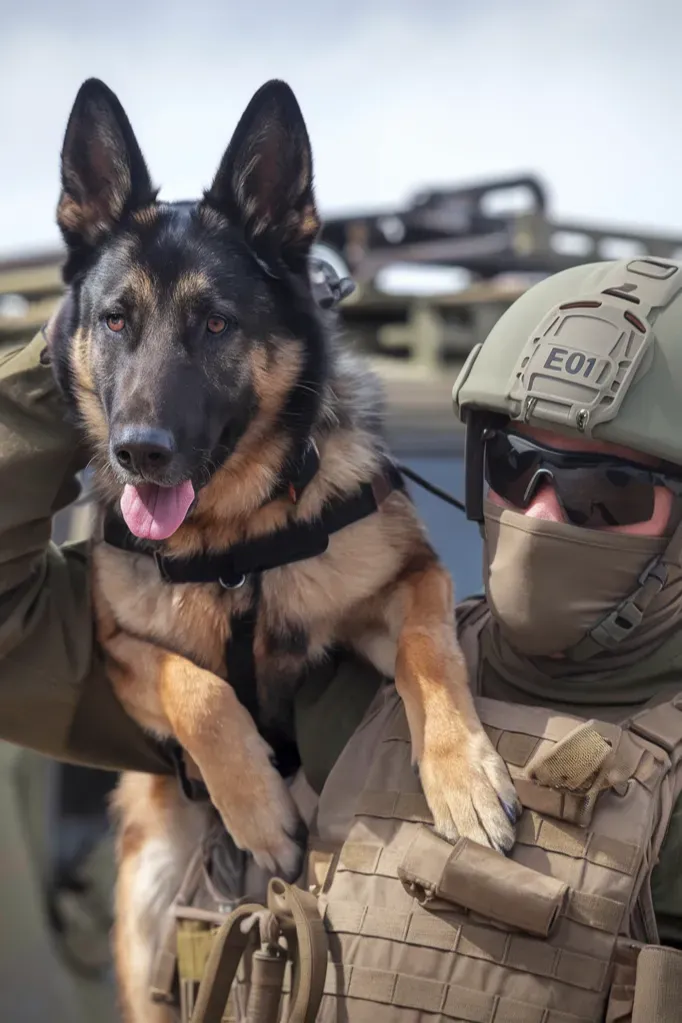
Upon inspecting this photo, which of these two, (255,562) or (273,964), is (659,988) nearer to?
(273,964)

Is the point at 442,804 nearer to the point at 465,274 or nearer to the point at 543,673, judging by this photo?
the point at 543,673

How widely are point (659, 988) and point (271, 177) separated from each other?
→ 174 cm

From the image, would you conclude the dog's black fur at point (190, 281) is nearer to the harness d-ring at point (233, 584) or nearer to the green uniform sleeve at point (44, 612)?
the green uniform sleeve at point (44, 612)

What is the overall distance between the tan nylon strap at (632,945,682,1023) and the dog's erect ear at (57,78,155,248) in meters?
1.80

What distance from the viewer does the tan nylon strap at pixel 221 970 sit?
188 centimetres

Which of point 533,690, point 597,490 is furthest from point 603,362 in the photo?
point 533,690

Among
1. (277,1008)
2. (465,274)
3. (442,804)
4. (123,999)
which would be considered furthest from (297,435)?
(465,274)

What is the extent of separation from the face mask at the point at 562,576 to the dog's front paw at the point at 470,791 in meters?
0.22

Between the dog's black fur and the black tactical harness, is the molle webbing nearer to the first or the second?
the black tactical harness

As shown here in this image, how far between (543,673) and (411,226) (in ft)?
18.8

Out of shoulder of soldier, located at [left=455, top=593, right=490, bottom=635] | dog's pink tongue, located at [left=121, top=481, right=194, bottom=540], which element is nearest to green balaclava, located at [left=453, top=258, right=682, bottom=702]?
shoulder of soldier, located at [left=455, top=593, right=490, bottom=635]

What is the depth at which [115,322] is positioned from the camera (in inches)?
94.9

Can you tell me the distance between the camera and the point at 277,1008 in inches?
72.3

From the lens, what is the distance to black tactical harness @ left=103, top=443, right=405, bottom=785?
246 cm
